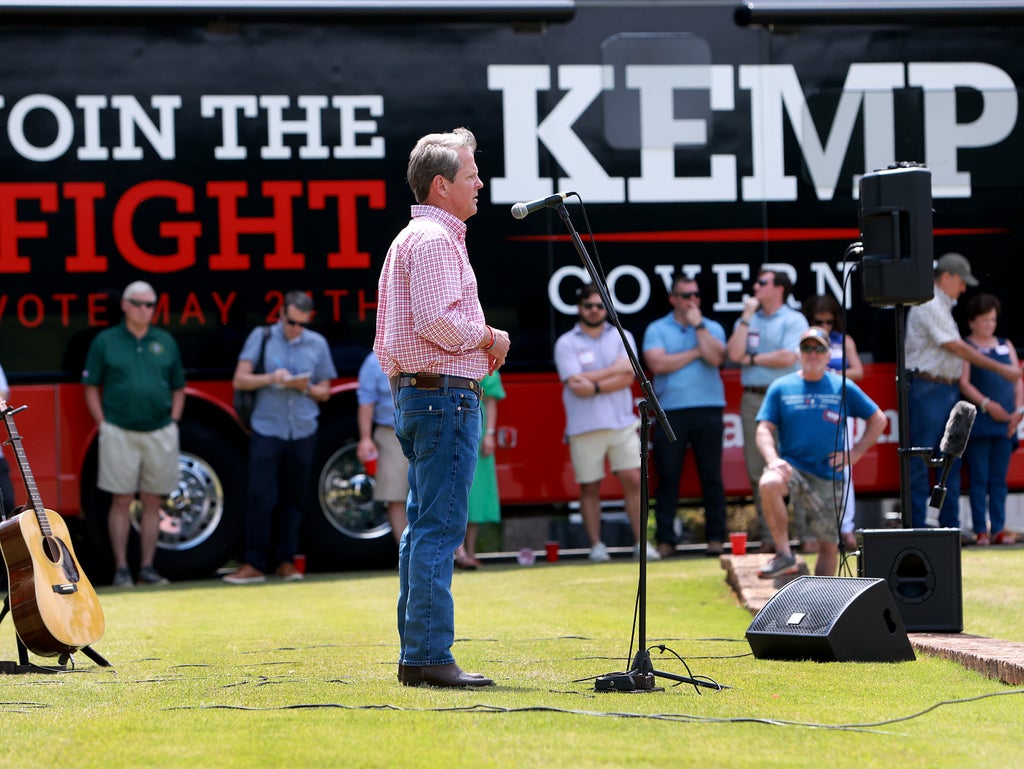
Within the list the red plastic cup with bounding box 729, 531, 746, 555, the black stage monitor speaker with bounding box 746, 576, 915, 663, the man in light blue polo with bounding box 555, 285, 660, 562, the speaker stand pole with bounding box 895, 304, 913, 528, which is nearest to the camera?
the black stage monitor speaker with bounding box 746, 576, 915, 663

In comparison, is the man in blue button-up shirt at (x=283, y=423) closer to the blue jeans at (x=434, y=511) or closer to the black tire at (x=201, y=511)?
the black tire at (x=201, y=511)

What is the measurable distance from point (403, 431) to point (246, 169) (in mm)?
6690

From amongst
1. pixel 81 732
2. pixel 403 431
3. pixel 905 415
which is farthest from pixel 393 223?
pixel 81 732

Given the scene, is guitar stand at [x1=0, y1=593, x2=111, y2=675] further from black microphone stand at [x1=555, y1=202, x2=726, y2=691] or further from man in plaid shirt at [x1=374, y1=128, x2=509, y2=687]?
black microphone stand at [x1=555, y1=202, x2=726, y2=691]

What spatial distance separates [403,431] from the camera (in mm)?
5957

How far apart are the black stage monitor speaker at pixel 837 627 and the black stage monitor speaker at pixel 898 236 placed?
4.75 ft

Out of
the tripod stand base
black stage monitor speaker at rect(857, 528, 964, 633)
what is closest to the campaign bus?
black stage monitor speaker at rect(857, 528, 964, 633)

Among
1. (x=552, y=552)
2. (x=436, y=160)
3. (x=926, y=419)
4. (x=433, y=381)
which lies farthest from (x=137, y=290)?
(x=433, y=381)

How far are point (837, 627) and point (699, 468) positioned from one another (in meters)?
5.92

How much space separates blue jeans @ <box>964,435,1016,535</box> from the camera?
1265 cm

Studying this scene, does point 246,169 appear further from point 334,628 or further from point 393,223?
point 334,628

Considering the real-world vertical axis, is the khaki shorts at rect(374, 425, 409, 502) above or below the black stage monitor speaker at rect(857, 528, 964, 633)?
above

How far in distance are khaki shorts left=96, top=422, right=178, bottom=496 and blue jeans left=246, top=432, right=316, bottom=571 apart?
567 millimetres

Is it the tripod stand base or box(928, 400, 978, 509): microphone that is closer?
the tripod stand base
